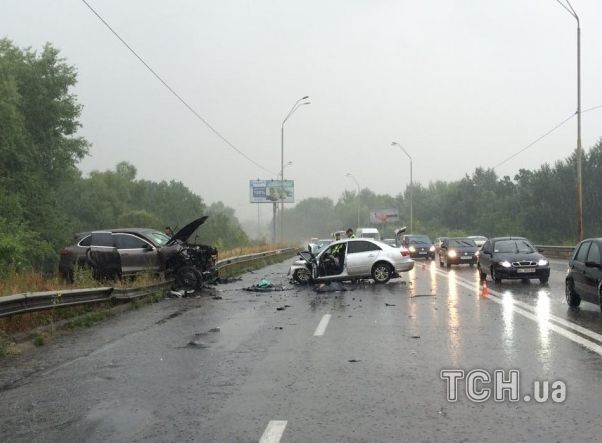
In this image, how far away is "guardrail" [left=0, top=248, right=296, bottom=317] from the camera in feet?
32.6

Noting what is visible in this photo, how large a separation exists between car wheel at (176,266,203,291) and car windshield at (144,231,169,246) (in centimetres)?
142

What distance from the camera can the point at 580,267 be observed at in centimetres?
1238

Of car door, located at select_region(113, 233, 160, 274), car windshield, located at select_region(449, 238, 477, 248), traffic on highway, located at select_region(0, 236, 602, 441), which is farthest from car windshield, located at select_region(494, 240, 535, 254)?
car windshield, located at select_region(449, 238, 477, 248)

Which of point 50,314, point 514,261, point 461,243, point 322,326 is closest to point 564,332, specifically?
point 322,326

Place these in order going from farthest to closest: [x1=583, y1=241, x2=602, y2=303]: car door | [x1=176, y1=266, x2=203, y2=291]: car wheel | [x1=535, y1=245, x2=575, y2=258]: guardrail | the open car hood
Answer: [x1=535, y1=245, x2=575, y2=258]: guardrail → [x1=176, y1=266, x2=203, y2=291]: car wheel → the open car hood → [x1=583, y1=241, x2=602, y2=303]: car door

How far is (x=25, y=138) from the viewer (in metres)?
46.1

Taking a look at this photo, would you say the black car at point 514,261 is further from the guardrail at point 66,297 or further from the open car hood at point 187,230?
the guardrail at point 66,297

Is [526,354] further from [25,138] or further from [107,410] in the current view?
[25,138]

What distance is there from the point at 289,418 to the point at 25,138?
151 ft

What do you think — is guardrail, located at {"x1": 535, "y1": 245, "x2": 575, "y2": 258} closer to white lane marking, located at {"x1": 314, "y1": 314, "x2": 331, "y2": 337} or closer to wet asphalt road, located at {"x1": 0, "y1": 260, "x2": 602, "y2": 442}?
wet asphalt road, located at {"x1": 0, "y1": 260, "x2": 602, "y2": 442}

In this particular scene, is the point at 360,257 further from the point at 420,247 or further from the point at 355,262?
the point at 420,247

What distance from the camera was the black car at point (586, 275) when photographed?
37.4 feet

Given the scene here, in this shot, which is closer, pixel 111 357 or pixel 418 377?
pixel 418 377

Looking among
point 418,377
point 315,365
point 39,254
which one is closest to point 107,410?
point 315,365
